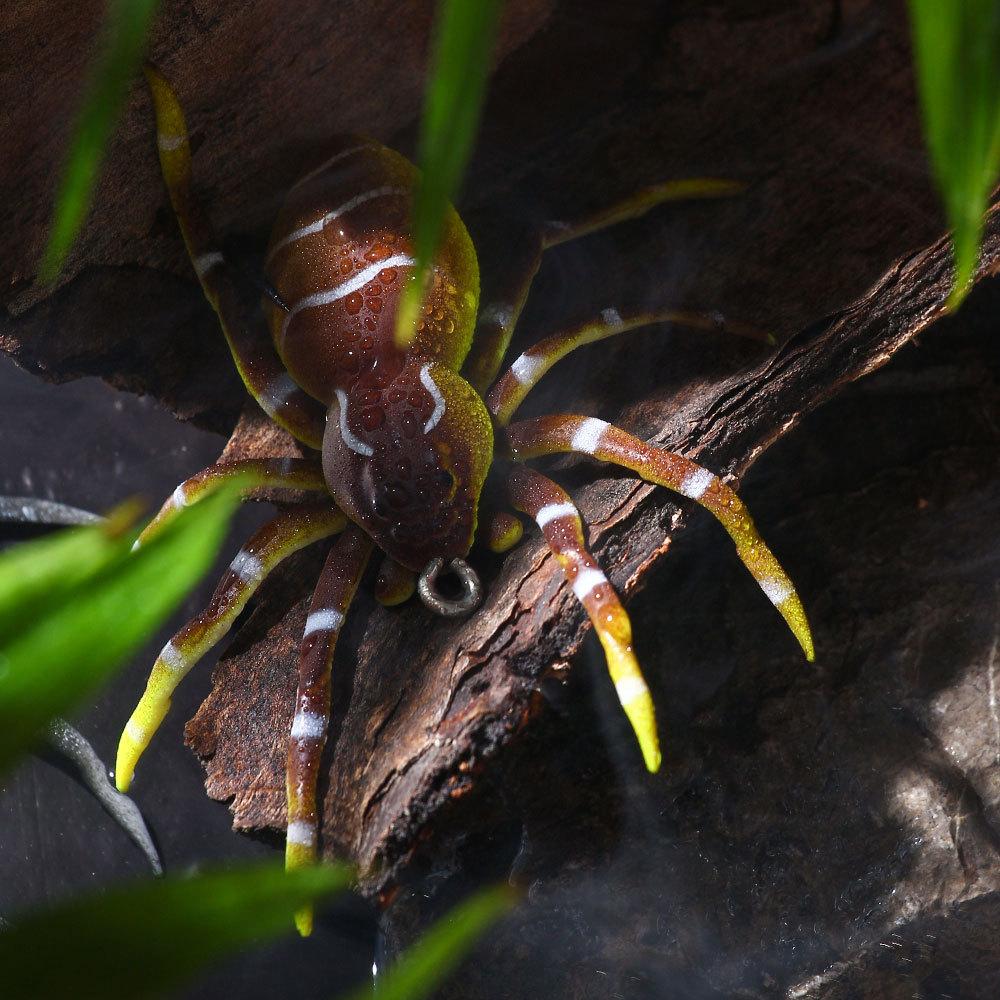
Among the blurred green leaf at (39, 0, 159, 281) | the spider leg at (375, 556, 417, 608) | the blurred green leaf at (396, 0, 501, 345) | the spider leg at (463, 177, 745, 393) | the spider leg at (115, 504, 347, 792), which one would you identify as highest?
the blurred green leaf at (39, 0, 159, 281)

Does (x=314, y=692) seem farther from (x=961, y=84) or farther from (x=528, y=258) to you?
(x=961, y=84)

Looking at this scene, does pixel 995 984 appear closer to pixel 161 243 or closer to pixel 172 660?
pixel 172 660

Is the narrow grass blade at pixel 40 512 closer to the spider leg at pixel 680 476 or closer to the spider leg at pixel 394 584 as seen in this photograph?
the spider leg at pixel 394 584

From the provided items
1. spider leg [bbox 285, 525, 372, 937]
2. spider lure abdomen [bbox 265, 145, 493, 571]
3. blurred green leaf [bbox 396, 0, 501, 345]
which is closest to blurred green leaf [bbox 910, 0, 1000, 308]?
blurred green leaf [bbox 396, 0, 501, 345]

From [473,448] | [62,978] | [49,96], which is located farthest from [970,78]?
[49,96]


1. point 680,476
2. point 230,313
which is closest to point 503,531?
point 680,476

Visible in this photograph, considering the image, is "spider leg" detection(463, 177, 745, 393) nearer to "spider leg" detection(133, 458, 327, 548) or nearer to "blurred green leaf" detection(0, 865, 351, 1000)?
"spider leg" detection(133, 458, 327, 548)
